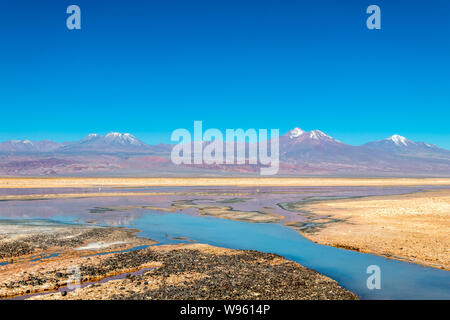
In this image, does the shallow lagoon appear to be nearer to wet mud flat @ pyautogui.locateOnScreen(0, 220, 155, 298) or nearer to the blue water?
the blue water

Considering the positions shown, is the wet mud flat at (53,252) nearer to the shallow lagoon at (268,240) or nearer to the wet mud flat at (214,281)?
the wet mud flat at (214,281)

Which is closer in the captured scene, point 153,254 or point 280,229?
point 153,254

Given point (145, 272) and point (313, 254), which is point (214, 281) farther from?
point (313, 254)

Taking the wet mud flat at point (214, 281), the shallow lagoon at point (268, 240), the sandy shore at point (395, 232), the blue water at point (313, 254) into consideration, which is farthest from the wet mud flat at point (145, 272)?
the sandy shore at point (395, 232)

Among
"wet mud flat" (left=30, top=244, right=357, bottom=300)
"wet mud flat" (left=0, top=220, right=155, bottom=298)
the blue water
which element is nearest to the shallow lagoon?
the blue water
